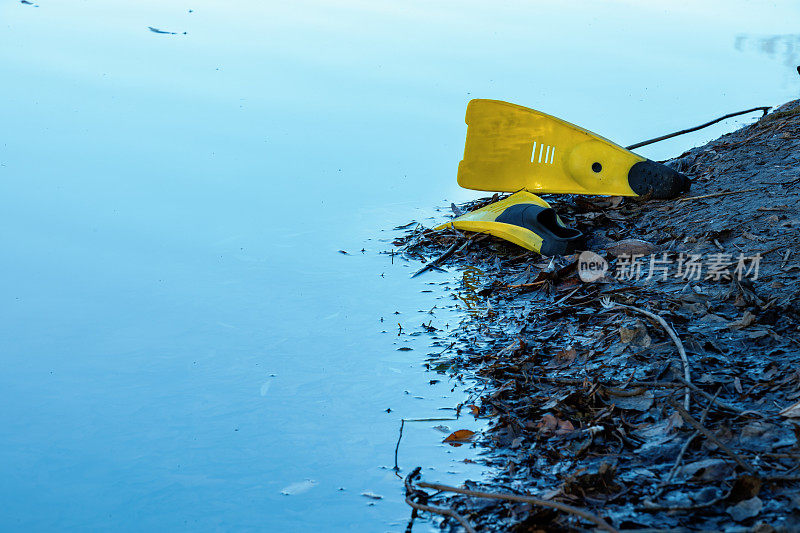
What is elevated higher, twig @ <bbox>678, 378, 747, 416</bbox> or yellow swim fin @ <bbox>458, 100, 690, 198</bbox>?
yellow swim fin @ <bbox>458, 100, 690, 198</bbox>

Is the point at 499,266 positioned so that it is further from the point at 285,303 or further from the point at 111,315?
the point at 111,315

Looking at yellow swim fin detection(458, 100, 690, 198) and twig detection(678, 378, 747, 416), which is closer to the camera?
twig detection(678, 378, 747, 416)

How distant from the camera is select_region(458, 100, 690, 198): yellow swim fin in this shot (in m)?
4.17

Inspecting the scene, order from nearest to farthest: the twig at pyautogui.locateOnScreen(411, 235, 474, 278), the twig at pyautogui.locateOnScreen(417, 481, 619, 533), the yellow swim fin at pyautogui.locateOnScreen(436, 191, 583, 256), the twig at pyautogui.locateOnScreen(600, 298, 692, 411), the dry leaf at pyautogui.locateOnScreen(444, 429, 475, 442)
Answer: the twig at pyautogui.locateOnScreen(417, 481, 619, 533) < the twig at pyautogui.locateOnScreen(600, 298, 692, 411) < the dry leaf at pyautogui.locateOnScreen(444, 429, 475, 442) < the yellow swim fin at pyautogui.locateOnScreen(436, 191, 583, 256) < the twig at pyautogui.locateOnScreen(411, 235, 474, 278)

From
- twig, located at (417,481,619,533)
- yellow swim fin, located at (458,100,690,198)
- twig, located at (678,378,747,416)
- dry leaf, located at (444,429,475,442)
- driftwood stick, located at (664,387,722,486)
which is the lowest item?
dry leaf, located at (444,429,475,442)

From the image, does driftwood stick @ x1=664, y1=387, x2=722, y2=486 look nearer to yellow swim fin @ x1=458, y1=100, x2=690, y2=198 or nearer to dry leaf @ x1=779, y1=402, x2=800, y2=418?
dry leaf @ x1=779, y1=402, x2=800, y2=418

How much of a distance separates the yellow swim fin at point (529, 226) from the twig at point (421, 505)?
1724 millimetres

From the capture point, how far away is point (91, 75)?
6957 millimetres

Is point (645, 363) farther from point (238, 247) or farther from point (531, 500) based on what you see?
point (238, 247)

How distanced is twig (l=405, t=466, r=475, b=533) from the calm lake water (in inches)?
1.5

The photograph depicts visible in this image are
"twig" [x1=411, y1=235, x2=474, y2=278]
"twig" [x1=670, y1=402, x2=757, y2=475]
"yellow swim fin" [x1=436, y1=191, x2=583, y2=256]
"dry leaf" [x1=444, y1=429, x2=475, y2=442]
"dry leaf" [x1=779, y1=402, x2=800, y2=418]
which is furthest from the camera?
"twig" [x1=411, y1=235, x2=474, y2=278]

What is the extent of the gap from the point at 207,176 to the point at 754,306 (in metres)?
3.42

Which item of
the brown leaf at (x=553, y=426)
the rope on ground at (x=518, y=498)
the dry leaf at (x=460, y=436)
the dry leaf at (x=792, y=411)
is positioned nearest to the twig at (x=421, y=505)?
the rope on ground at (x=518, y=498)

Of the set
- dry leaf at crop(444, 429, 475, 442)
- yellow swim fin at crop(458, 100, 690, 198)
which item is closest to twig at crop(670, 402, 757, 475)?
dry leaf at crop(444, 429, 475, 442)
